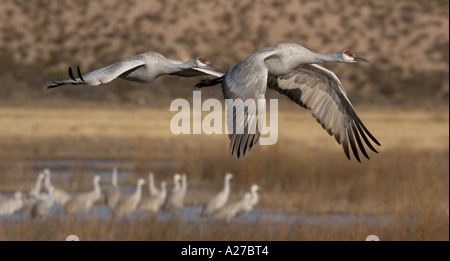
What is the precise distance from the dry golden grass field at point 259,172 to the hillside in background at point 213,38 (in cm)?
789

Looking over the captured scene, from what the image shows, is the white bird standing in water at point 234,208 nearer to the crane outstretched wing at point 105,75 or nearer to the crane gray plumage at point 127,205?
the crane gray plumage at point 127,205

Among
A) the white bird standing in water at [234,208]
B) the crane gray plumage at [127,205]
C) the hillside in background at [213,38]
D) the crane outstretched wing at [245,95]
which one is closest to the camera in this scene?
the crane outstretched wing at [245,95]

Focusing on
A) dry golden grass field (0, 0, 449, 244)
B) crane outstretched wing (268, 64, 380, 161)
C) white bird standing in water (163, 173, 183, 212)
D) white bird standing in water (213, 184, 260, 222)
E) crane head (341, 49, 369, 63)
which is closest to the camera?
→ crane head (341, 49, 369, 63)

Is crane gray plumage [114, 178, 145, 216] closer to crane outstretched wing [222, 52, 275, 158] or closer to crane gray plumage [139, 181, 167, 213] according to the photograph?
crane gray plumage [139, 181, 167, 213]

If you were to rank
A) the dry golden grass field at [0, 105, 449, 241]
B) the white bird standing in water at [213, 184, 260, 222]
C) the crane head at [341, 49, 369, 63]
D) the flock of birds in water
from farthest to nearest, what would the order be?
1. the white bird standing in water at [213, 184, 260, 222]
2. the flock of birds in water
3. the dry golden grass field at [0, 105, 449, 241]
4. the crane head at [341, 49, 369, 63]

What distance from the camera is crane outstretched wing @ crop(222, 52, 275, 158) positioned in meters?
4.59

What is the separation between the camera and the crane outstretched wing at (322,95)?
19.6 feet

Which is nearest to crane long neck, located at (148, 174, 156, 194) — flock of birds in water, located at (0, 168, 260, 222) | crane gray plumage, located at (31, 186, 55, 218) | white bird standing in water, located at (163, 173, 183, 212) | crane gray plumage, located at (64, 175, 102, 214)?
flock of birds in water, located at (0, 168, 260, 222)

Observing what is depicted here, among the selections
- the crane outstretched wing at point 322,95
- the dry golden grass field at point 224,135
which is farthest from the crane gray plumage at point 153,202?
the crane outstretched wing at point 322,95

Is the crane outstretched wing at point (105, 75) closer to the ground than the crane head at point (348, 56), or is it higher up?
closer to the ground

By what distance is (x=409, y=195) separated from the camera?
79.6 feet

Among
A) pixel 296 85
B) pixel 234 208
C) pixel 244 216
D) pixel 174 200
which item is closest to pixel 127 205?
pixel 174 200

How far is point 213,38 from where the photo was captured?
217 ft
